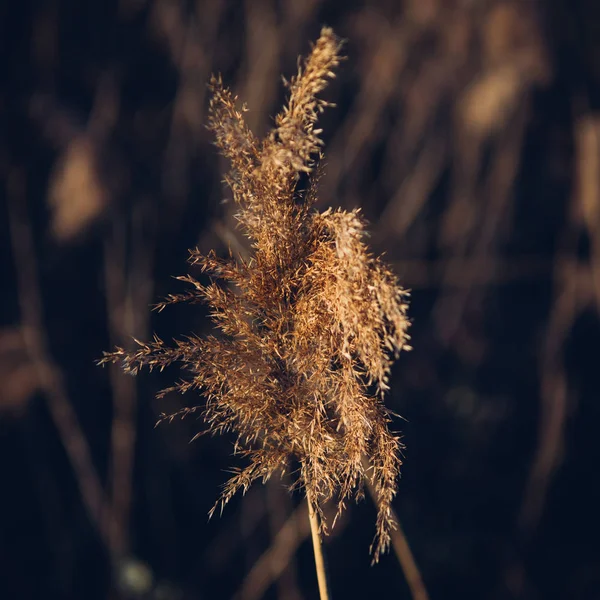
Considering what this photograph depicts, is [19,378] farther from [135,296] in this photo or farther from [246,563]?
[246,563]

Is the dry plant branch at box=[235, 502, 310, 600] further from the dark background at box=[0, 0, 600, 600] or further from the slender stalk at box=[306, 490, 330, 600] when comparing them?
the slender stalk at box=[306, 490, 330, 600]

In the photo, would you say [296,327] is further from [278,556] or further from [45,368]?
[45,368]

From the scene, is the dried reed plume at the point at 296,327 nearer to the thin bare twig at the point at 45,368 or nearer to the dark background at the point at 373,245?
the dark background at the point at 373,245

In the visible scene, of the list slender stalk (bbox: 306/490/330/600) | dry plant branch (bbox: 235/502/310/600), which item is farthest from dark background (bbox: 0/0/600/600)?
slender stalk (bbox: 306/490/330/600)

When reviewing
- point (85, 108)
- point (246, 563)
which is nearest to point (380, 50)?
point (85, 108)

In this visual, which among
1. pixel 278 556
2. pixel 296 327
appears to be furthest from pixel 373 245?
pixel 296 327
